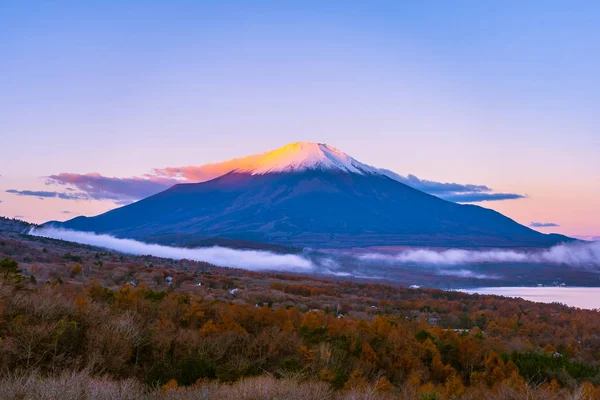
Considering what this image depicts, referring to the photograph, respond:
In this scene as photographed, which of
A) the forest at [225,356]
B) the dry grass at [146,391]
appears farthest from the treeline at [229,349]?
the dry grass at [146,391]

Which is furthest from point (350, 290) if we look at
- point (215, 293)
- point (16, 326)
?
point (16, 326)

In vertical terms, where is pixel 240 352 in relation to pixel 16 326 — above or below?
below

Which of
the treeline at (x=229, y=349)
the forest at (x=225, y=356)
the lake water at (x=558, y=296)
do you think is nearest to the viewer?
the forest at (x=225, y=356)

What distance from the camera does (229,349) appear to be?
921 inches

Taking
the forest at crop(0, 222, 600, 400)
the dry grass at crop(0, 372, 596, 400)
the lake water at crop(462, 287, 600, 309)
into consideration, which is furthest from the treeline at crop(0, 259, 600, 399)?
the lake water at crop(462, 287, 600, 309)

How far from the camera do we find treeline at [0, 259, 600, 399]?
18016mm

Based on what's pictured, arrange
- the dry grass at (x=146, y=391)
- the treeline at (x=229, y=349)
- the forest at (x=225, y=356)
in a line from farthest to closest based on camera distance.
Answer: the treeline at (x=229, y=349) < the forest at (x=225, y=356) < the dry grass at (x=146, y=391)

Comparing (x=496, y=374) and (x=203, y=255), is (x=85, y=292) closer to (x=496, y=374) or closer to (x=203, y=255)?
(x=496, y=374)

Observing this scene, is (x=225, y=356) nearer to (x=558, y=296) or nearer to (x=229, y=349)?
(x=229, y=349)

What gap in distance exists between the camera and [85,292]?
28.4m

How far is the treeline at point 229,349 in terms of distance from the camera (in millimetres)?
18016

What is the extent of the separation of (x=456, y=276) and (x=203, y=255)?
2859 inches

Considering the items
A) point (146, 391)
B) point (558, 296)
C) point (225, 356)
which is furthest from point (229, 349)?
point (558, 296)

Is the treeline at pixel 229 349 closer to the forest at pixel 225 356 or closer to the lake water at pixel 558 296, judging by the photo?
the forest at pixel 225 356
